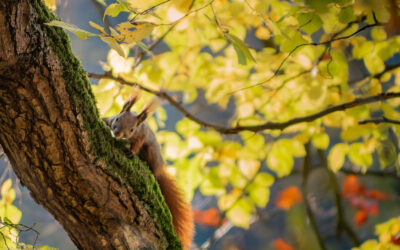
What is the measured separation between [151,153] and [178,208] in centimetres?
18

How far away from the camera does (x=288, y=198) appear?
3.60m

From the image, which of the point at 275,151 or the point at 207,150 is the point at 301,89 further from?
the point at 207,150

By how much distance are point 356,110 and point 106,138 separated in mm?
849

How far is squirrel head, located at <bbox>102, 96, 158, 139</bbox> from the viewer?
867mm

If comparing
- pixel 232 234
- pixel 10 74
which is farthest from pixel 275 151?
pixel 232 234

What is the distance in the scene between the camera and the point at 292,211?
144 inches

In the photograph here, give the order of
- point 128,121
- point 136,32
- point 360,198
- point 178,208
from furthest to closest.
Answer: point 360,198 → point 178,208 → point 128,121 → point 136,32

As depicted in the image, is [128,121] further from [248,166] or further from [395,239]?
[395,239]

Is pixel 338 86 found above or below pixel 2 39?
below

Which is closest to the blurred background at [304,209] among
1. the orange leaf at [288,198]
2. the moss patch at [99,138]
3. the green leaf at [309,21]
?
the orange leaf at [288,198]

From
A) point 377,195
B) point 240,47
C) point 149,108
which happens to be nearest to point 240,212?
point 149,108

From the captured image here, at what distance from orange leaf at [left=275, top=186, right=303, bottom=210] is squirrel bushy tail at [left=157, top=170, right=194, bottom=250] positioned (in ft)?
8.82

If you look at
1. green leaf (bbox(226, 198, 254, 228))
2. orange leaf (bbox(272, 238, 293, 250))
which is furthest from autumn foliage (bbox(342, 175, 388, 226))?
green leaf (bbox(226, 198, 254, 228))

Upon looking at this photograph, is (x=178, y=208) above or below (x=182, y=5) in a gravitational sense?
below
